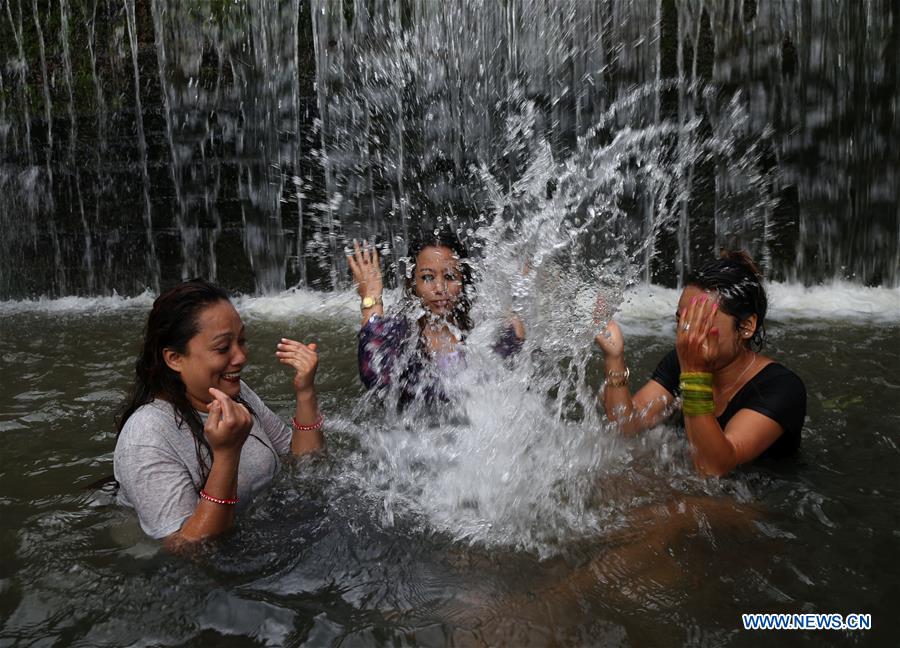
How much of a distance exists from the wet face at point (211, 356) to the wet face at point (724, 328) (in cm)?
186

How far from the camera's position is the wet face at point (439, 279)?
4160 millimetres

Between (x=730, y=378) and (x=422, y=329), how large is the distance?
1.68 metres

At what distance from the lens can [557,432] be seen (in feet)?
13.5

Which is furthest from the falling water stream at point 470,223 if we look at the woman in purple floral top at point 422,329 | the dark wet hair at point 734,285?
the dark wet hair at point 734,285

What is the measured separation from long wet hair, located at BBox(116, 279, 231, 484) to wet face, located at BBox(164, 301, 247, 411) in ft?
0.08

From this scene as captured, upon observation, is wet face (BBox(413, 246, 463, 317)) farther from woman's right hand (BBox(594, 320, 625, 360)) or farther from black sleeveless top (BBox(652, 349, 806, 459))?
black sleeveless top (BBox(652, 349, 806, 459))

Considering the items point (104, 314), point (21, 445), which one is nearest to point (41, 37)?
point (104, 314)

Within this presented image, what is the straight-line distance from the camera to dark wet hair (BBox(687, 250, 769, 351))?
10.6 feet

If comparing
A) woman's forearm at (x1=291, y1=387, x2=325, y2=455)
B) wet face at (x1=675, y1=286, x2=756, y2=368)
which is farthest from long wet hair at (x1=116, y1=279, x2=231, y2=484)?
wet face at (x1=675, y1=286, x2=756, y2=368)

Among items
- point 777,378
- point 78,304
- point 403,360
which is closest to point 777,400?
point 777,378

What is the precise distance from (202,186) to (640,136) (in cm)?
564

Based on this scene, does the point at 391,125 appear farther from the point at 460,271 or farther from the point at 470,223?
the point at 460,271

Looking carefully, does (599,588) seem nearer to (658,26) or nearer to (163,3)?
(658,26)

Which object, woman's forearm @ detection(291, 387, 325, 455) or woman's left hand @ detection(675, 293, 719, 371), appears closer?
woman's left hand @ detection(675, 293, 719, 371)
